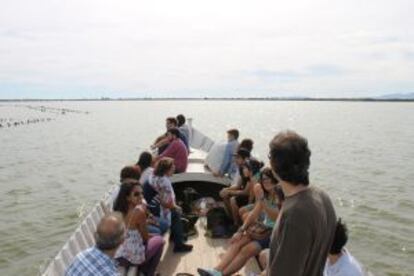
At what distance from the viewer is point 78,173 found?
908 inches

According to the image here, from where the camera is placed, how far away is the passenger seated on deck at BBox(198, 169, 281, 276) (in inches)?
222

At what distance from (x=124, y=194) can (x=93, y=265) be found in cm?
159

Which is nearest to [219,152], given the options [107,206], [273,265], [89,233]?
[107,206]

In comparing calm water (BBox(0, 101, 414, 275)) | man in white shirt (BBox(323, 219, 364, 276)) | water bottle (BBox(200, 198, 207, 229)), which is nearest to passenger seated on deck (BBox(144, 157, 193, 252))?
water bottle (BBox(200, 198, 207, 229))

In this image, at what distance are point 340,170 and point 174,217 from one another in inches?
722

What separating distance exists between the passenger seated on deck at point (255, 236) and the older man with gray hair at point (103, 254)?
90.6 inches

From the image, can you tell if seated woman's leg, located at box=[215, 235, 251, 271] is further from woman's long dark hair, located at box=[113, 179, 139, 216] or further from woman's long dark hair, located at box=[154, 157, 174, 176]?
woman's long dark hair, located at box=[154, 157, 174, 176]

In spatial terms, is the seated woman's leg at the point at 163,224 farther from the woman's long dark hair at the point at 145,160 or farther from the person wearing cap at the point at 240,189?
the person wearing cap at the point at 240,189

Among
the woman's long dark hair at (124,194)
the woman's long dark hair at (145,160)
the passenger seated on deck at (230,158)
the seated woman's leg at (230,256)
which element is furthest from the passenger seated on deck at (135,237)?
the passenger seated on deck at (230,158)

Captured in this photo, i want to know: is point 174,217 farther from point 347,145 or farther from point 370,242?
point 347,145

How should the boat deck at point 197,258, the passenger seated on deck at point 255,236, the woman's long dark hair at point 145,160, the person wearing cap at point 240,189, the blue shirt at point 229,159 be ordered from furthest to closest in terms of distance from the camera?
the blue shirt at point 229,159 < the woman's long dark hair at point 145,160 < the person wearing cap at point 240,189 < the boat deck at point 197,258 < the passenger seated on deck at point 255,236

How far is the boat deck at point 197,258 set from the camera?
632cm

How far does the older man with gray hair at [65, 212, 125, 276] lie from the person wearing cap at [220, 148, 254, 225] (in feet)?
12.5

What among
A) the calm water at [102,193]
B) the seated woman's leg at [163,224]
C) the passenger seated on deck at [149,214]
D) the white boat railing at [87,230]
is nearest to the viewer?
the white boat railing at [87,230]
